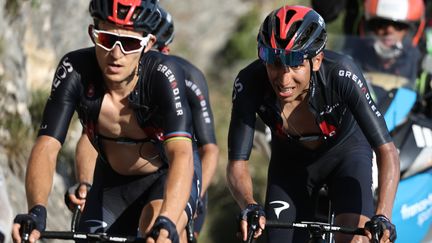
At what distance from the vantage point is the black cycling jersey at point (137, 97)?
718 centimetres

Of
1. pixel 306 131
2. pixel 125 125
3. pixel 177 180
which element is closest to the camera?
pixel 177 180

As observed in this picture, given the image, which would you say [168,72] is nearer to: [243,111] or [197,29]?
[243,111]

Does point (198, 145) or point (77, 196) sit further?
point (198, 145)

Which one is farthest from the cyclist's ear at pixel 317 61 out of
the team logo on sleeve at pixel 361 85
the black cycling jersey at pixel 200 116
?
the black cycling jersey at pixel 200 116

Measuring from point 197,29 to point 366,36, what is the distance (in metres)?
7.31

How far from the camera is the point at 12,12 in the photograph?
11648mm

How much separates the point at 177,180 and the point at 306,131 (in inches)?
57.8

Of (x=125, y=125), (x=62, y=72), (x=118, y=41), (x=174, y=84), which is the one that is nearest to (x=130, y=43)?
(x=118, y=41)

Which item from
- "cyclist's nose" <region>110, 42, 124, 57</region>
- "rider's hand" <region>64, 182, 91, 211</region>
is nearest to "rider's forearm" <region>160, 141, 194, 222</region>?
"cyclist's nose" <region>110, 42, 124, 57</region>

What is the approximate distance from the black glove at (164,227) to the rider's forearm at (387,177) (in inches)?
56.4

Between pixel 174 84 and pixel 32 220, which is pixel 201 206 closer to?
pixel 174 84

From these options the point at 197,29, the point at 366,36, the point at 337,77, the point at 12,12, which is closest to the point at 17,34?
the point at 12,12

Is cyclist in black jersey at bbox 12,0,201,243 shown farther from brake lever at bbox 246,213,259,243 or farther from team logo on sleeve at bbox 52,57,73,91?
brake lever at bbox 246,213,259,243

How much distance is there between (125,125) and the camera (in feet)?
25.1
